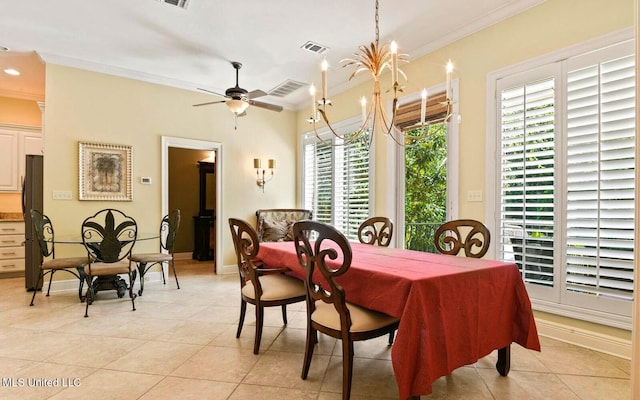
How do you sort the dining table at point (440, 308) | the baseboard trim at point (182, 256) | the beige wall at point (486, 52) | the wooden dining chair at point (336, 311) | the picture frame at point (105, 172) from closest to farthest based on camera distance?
the dining table at point (440, 308)
the wooden dining chair at point (336, 311)
the beige wall at point (486, 52)
the picture frame at point (105, 172)
the baseboard trim at point (182, 256)

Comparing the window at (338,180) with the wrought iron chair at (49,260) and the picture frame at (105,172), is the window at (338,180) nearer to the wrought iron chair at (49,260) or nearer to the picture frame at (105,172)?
the picture frame at (105,172)

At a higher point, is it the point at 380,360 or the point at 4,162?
the point at 4,162

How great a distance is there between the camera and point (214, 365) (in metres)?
2.30

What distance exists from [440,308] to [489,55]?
9.02 feet

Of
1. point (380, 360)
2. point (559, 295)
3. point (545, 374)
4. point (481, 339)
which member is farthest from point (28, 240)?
point (559, 295)

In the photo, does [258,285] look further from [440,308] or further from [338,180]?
[338,180]

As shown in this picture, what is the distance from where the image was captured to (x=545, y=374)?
219cm

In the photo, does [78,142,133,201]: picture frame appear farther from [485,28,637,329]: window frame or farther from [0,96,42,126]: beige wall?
[485,28,637,329]: window frame

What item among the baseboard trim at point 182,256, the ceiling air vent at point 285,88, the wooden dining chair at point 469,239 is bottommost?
the baseboard trim at point 182,256

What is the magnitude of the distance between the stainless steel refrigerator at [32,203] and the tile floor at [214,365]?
3.83 ft

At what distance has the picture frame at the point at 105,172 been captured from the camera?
442 cm

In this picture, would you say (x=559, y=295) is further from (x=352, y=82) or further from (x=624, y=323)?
(x=352, y=82)

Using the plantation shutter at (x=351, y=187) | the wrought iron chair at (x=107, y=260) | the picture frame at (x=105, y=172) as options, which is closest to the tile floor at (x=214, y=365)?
the wrought iron chair at (x=107, y=260)

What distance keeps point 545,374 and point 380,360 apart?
3.57 feet
